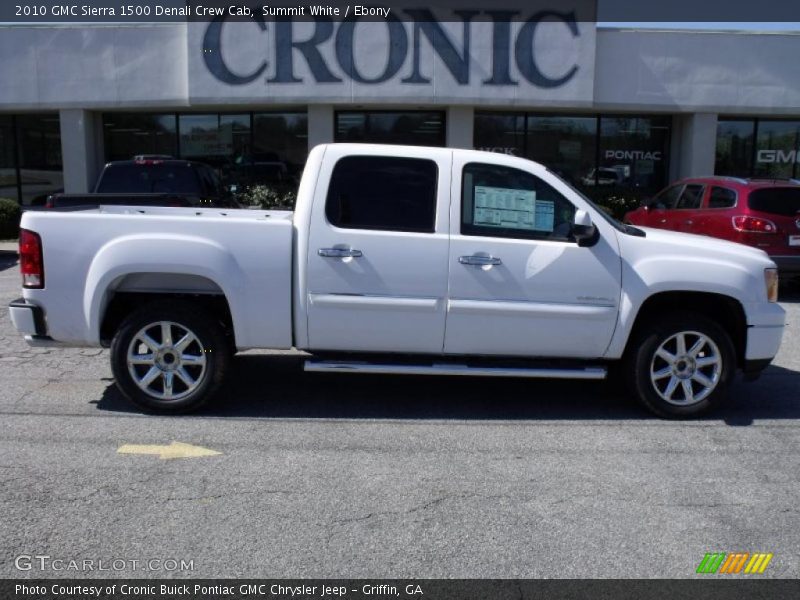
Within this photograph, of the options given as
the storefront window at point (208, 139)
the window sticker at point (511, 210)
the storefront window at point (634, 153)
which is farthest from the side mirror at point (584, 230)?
the storefront window at point (208, 139)

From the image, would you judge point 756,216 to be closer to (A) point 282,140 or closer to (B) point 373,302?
(B) point 373,302

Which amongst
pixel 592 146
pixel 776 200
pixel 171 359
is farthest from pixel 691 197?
pixel 171 359

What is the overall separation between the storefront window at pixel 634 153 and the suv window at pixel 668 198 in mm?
6940

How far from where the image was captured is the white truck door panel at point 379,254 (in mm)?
5742

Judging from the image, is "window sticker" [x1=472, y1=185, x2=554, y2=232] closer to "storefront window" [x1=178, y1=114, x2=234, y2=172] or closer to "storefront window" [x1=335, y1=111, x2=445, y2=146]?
"storefront window" [x1=335, y1=111, x2=445, y2=146]

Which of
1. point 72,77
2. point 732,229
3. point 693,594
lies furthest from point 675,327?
point 72,77

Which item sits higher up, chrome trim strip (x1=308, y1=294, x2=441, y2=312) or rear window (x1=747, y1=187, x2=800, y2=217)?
rear window (x1=747, y1=187, x2=800, y2=217)

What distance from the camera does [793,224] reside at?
11.1 m

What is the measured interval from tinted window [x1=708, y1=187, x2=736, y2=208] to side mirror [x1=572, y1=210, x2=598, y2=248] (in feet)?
21.6

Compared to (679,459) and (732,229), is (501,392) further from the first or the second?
(732,229)

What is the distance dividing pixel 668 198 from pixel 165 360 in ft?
33.2

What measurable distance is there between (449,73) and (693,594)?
16.1 metres

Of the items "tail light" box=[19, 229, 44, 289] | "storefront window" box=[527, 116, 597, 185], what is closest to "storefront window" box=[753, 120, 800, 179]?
"storefront window" box=[527, 116, 597, 185]

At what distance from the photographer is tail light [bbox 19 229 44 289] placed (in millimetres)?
5715
